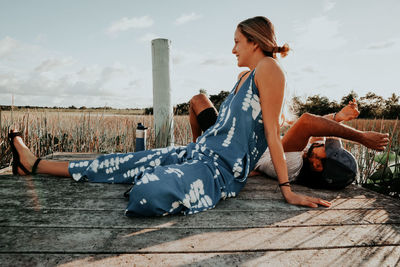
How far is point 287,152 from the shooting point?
1787 millimetres

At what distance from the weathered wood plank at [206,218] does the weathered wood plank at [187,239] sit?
0.05 meters

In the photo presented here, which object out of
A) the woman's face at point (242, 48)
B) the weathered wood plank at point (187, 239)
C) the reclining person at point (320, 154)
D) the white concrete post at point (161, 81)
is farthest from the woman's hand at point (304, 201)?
the white concrete post at point (161, 81)

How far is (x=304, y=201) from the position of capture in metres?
1.37

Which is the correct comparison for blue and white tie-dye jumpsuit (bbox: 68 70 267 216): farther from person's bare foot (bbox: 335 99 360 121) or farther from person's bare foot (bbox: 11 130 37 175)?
person's bare foot (bbox: 335 99 360 121)

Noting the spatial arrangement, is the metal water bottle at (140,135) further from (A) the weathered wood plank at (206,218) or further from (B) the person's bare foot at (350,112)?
(B) the person's bare foot at (350,112)

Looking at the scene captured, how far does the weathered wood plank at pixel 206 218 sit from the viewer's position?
112 cm

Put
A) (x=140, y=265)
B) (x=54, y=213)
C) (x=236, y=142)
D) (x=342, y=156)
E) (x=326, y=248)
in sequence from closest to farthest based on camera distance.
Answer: (x=140, y=265)
(x=326, y=248)
(x=54, y=213)
(x=236, y=142)
(x=342, y=156)

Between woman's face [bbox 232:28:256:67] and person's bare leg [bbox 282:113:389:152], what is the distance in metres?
0.50

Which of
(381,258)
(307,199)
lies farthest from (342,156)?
(381,258)

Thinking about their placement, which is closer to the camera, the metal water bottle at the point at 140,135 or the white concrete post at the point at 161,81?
the metal water bottle at the point at 140,135

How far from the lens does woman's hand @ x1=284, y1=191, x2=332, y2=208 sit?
136 cm

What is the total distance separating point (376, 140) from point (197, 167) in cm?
96

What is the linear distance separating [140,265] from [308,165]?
4.47 feet

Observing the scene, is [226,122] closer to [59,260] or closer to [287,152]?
[287,152]
